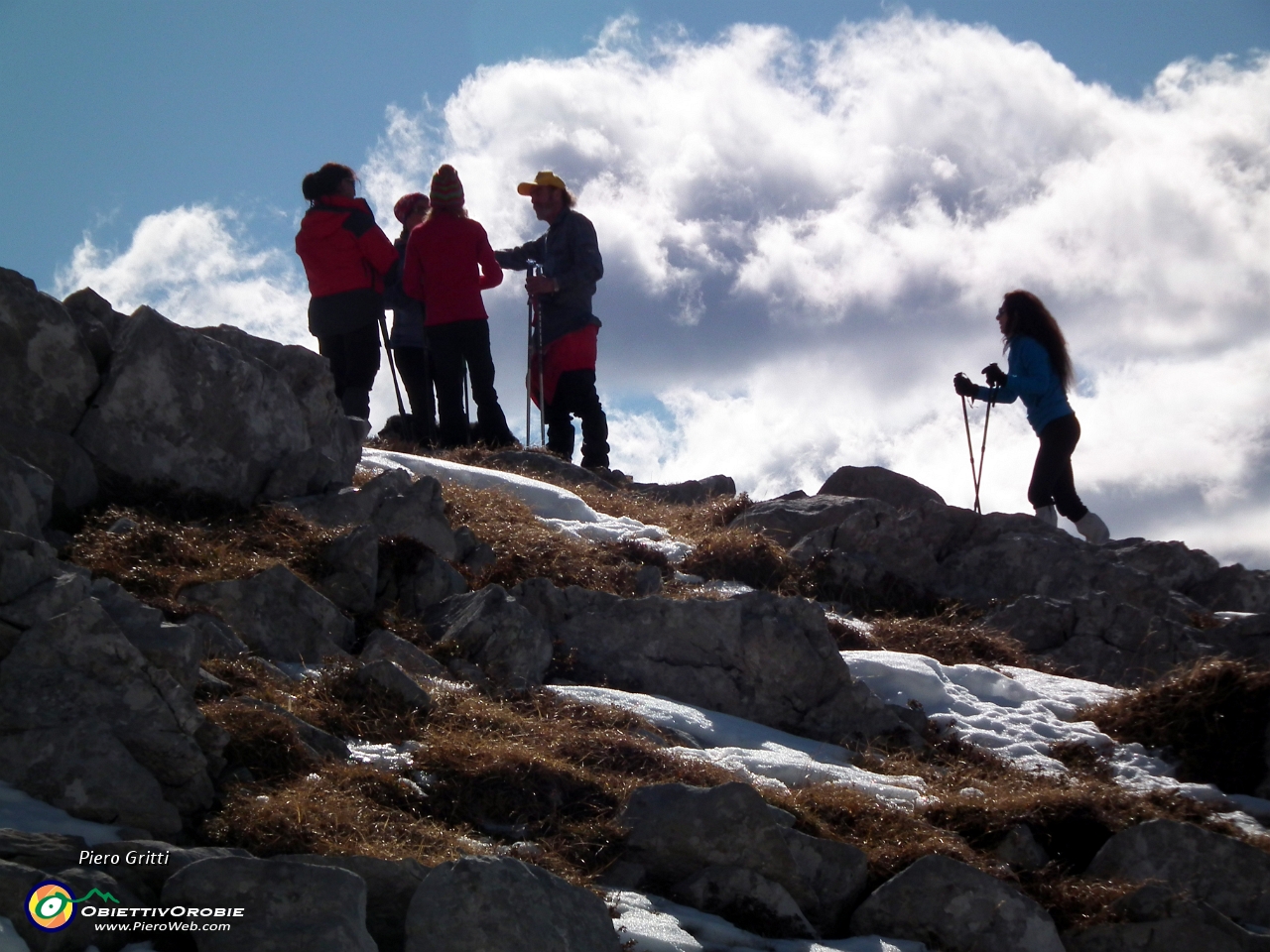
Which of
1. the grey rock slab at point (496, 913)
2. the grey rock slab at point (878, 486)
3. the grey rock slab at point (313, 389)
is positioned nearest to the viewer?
the grey rock slab at point (496, 913)

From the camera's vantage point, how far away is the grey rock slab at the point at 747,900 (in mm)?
5289

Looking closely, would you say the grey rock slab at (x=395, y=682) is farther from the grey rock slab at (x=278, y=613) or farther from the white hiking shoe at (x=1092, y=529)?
the white hiking shoe at (x=1092, y=529)

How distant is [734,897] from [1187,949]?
6.53 ft

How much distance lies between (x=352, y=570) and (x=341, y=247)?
5525 millimetres

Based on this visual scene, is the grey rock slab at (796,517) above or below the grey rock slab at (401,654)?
above

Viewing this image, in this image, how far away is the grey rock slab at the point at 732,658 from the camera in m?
8.10

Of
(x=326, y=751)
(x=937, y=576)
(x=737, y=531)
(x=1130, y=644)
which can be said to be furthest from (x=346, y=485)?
(x=1130, y=644)

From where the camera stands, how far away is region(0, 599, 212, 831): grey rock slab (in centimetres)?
503

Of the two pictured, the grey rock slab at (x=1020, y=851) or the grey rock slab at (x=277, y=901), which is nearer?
the grey rock slab at (x=277, y=901)

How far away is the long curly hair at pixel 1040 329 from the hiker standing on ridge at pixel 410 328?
6380 mm

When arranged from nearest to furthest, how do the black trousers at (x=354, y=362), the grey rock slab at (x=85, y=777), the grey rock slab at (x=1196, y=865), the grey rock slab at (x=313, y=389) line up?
the grey rock slab at (x=85, y=777) → the grey rock slab at (x=1196, y=865) → the grey rock slab at (x=313, y=389) → the black trousers at (x=354, y=362)

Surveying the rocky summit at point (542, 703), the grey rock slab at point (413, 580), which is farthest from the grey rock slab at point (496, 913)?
the grey rock slab at point (413, 580)

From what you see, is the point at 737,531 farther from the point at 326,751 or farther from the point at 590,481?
the point at 326,751

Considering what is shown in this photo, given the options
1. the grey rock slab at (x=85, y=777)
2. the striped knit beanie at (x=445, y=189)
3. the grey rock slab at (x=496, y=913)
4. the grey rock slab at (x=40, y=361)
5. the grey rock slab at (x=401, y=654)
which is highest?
the striped knit beanie at (x=445, y=189)
